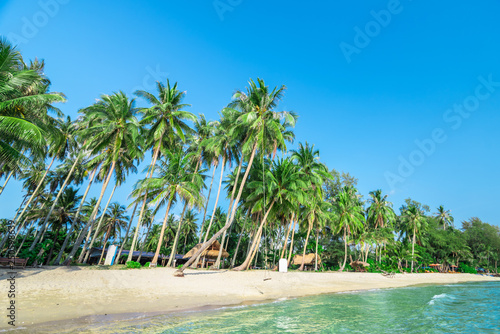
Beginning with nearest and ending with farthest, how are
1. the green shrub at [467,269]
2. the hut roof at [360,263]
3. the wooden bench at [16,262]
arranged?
1. the wooden bench at [16,262]
2. the hut roof at [360,263]
3. the green shrub at [467,269]

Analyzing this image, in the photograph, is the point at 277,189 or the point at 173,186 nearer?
the point at 173,186

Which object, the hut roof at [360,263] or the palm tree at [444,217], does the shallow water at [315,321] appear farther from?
the palm tree at [444,217]

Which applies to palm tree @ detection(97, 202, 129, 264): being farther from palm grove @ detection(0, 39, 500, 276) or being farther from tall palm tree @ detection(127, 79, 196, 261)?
tall palm tree @ detection(127, 79, 196, 261)

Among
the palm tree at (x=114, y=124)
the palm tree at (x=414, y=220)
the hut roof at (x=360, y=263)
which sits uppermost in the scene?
the palm tree at (x=414, y=220)

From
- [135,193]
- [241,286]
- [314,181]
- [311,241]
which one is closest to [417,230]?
[311,241]

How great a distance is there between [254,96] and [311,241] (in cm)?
3139

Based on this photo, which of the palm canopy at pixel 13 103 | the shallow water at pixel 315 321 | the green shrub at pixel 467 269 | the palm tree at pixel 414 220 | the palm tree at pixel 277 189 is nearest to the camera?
the shallow water at pixel 315 321

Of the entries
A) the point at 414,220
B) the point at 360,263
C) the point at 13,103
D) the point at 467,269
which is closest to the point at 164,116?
the point at 13,103

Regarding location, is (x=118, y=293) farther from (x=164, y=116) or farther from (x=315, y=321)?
(x=164, y=116)

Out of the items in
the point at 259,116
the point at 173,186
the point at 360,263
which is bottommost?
the point at 360,263

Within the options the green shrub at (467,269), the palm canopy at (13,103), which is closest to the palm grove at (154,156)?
the palm canopy at (13,103)

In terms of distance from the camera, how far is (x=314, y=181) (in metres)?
27.7

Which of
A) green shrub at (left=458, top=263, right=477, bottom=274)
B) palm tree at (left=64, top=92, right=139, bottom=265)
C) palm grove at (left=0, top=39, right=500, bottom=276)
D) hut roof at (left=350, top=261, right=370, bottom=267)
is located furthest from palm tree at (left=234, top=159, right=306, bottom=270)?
green shrub at (left=458, top=263, right=477, bottom=274)

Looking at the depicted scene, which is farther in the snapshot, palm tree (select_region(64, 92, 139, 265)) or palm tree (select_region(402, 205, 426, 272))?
palm tree (select_region(402, 205, 426, 272))
